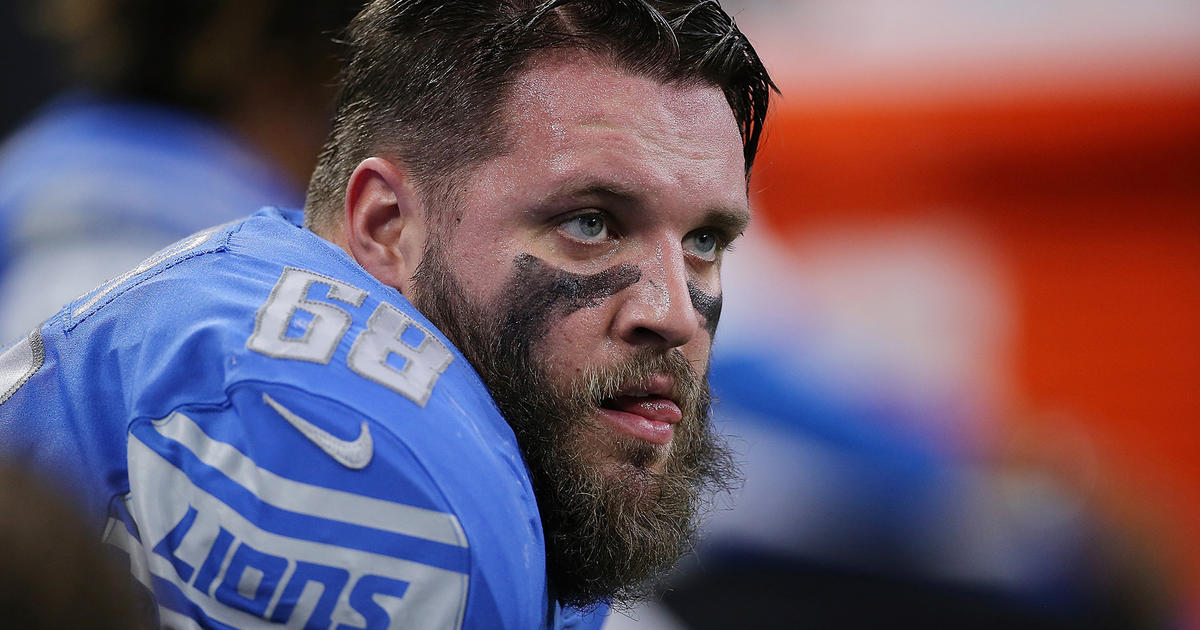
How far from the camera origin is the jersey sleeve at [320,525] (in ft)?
3.83

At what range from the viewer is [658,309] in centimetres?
154

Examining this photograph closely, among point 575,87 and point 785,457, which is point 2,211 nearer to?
point 575,87

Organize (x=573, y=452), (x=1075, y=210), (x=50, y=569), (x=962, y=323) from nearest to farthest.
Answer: (x=50, y=569) → (x=573, y=452) → (x=962, y=323) → (x=1075, y=210)

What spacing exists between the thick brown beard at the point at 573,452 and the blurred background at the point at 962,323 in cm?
151

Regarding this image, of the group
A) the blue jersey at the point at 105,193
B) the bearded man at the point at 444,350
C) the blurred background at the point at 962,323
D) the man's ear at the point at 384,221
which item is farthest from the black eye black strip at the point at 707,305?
the blurred background at the point at 962,323

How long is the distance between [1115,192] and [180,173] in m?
2.97

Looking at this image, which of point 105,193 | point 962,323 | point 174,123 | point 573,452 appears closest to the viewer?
point 573,452

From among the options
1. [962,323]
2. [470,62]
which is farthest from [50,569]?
[962,323]

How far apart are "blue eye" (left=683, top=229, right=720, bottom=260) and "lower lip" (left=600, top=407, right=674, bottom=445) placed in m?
0.24

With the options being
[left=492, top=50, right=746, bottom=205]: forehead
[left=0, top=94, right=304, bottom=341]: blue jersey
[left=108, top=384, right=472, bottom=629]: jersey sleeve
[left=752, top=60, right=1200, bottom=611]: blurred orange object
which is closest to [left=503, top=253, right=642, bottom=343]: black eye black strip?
[left=492, top=50, right=746, bottom=205]: forehead

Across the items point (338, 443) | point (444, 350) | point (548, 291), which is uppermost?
point (548, 291)

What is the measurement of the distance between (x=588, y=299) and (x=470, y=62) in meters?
0.36

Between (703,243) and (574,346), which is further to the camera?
(703,243)

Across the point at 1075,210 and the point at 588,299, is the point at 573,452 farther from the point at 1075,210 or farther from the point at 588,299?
the point at 1075,210
